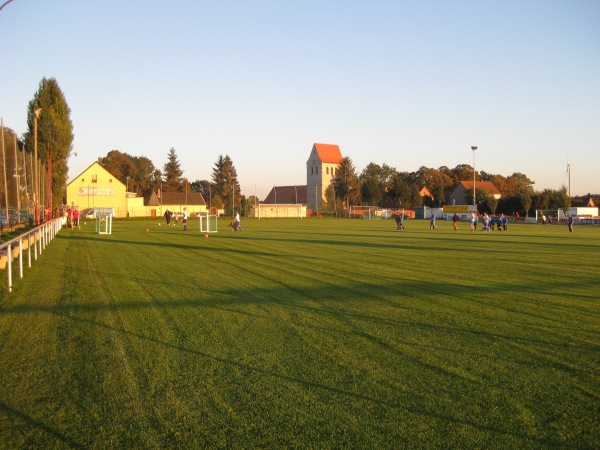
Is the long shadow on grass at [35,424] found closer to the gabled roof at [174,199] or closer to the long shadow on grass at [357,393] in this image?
the long shadow on grass at [357,393]

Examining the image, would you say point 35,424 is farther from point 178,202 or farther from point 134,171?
point 134,171

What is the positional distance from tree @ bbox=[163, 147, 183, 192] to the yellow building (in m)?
36.3

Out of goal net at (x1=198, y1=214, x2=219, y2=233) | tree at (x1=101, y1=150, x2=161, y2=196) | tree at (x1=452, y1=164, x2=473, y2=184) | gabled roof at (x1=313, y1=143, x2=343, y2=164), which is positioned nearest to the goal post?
goal net at (x1=198, y1=214, x2=219, y2=233)

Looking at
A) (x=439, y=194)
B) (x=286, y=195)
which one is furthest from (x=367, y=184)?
(x=286, y=195)

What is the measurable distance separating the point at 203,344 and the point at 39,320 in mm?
3262

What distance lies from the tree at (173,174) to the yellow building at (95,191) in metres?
36.3

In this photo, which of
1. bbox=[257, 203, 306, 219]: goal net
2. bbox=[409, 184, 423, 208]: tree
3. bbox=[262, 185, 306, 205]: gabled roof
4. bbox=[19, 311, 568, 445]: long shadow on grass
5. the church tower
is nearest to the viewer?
bbox=[19, 311, 568, 445]: long shadow on grass

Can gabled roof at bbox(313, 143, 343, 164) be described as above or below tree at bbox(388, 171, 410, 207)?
above

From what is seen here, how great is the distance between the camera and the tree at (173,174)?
127 meters

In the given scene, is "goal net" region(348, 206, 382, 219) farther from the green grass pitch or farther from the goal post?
the green grass pitch

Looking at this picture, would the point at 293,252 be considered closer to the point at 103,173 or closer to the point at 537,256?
the point at 537,256

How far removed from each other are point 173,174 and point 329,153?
37.7m

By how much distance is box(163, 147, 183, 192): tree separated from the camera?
12738 centimetres

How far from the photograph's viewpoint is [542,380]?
5.45 metres
